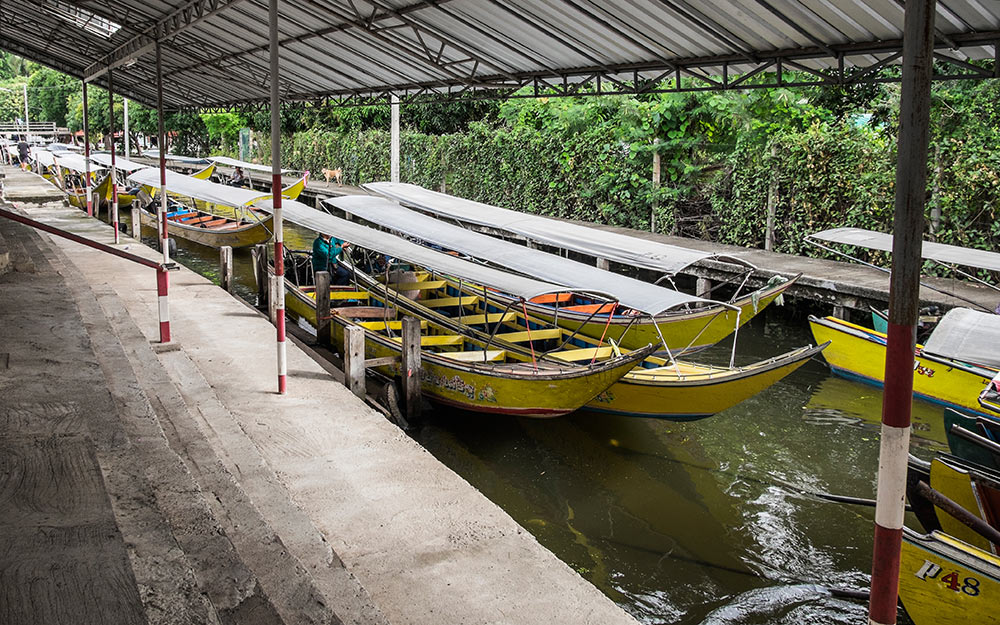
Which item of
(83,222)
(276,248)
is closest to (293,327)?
(276,248)

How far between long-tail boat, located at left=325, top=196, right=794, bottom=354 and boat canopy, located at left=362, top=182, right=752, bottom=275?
582 millimetres

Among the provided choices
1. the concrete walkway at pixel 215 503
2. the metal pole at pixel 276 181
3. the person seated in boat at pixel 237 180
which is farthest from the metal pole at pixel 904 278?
the person seated in boat at pixel 237 180

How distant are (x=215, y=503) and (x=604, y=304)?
5.22 meters

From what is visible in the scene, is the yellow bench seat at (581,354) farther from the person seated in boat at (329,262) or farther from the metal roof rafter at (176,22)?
the metal roof rafter at (176,22)

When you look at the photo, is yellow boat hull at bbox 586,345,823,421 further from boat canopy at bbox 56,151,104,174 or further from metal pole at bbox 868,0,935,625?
boat canopy at bbox 56,151,104,174

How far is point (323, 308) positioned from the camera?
10891 mm

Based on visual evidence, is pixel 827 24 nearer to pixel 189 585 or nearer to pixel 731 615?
pixel 731 615

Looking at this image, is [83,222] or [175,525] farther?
[83,222]

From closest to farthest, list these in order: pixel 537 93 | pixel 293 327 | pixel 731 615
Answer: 1. pixel 731 615
2. pixel 293 327
3. pixel 537 93

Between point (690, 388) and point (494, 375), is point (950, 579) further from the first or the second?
point (494, 375)

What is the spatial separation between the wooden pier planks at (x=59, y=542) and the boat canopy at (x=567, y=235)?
6.73 metres

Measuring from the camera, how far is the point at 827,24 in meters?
8.13

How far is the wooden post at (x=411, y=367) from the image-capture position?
8680 mm

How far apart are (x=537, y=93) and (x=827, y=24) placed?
19.6 ft
